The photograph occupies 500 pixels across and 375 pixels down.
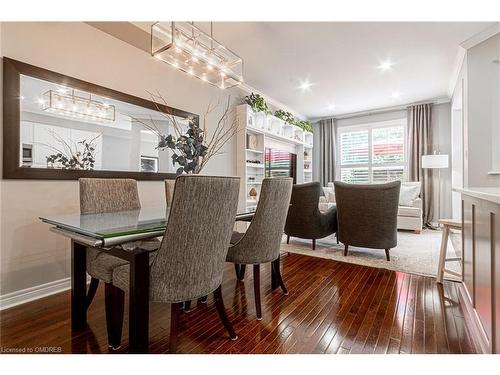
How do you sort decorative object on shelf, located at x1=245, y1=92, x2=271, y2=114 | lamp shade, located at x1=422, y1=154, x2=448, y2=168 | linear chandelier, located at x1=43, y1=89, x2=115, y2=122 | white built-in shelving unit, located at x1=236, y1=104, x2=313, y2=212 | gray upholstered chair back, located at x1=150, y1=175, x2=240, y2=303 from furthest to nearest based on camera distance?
lamp shade, located at x1=422, y1=154, x2=448, y2=168 < decorative object on shelf, located at x1=245, y1=92, x2=271, y2=114 < white built-in shelving unit, located at x1=236, y1=104, x2=313, y2=212 < linear chandelier, located at x1=43, y1=89, x2=115, y2=122 < gray upholstered chair back, located at x1=150, y1=175, x2=240, y2=303

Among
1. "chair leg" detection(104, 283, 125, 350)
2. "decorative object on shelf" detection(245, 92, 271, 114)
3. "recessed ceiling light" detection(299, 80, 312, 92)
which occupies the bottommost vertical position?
"chair leg" detection(104, 283, 125, 350)

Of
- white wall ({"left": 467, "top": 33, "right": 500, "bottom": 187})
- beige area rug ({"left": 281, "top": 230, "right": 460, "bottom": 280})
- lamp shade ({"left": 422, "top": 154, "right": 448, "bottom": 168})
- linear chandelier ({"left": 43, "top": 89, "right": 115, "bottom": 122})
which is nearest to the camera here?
linear chandelier ({"left": 43, "top": 89, "right": 115, "bottom": 122})

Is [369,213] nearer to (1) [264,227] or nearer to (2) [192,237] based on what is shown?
(1) [264,227]

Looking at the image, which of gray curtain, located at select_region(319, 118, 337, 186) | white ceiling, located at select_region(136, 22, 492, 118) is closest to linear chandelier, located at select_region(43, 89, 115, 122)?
white ceiling, located at select_region(136, 22, 492, 118)

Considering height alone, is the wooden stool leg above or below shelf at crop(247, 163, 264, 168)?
below

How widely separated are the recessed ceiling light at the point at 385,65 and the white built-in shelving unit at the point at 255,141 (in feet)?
6.43

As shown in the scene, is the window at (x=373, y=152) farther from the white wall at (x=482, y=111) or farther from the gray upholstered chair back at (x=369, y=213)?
the gray upholstered chair back at (x=369, y=213)

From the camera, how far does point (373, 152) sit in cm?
622

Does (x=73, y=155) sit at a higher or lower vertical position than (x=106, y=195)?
higher

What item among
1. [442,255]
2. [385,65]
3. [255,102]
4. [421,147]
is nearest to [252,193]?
[255,102]

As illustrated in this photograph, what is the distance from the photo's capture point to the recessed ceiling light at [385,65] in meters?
3.60

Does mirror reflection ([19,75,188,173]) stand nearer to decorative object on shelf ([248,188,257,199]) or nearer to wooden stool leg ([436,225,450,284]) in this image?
decorative object on shelf ([248,188,257,199])

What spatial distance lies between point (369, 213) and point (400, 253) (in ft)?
2.74

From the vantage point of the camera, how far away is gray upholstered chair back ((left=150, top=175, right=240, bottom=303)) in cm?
113
